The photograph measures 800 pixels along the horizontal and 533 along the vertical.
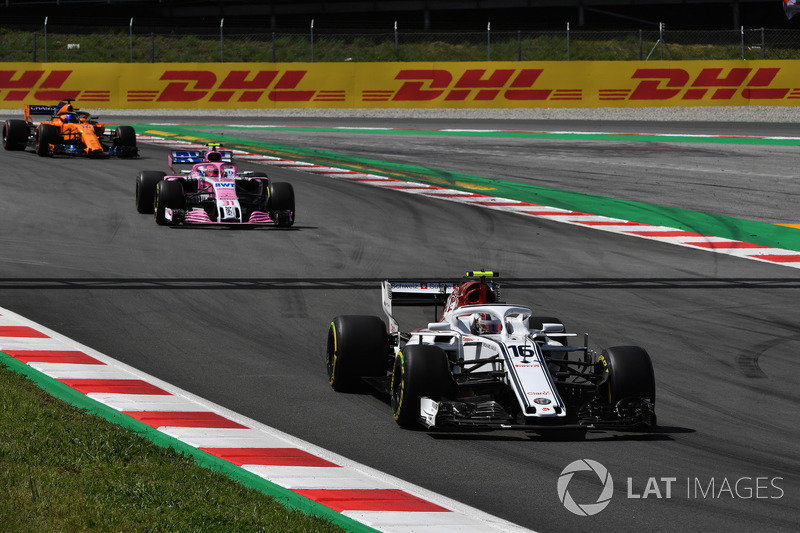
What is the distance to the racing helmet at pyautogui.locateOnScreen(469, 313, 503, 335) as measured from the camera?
31.9 ft

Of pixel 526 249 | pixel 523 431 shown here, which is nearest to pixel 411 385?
pixel 523 431

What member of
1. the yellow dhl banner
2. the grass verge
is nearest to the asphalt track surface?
the grass verge

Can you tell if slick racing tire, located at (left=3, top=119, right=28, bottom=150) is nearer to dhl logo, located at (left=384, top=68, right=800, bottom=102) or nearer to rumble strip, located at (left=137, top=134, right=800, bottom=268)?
rumble strip, located at (left=137, top=134, right=800, bottom=268)

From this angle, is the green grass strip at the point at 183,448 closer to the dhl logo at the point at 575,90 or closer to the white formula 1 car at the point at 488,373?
the white formula 1 car at the point at 488,373

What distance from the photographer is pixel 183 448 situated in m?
8.38

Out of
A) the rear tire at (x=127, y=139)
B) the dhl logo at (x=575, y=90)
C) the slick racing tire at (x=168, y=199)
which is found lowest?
the slick racing tire at (x=168, y=199)

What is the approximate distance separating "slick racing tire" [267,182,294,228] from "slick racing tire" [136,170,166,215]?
227 cm

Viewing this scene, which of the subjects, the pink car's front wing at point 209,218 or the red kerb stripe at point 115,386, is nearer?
the red kerb stripe at point 115,386

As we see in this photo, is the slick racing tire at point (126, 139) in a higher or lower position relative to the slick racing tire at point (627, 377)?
higher

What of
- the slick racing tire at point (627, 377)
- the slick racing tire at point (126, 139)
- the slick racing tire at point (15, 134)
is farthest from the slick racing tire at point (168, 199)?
the slick racing tire at point (627, 377)

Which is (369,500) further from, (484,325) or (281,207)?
(281,207)

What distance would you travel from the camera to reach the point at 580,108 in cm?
3809

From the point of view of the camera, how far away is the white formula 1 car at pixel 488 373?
880 cm

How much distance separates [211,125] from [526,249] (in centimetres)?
1904
